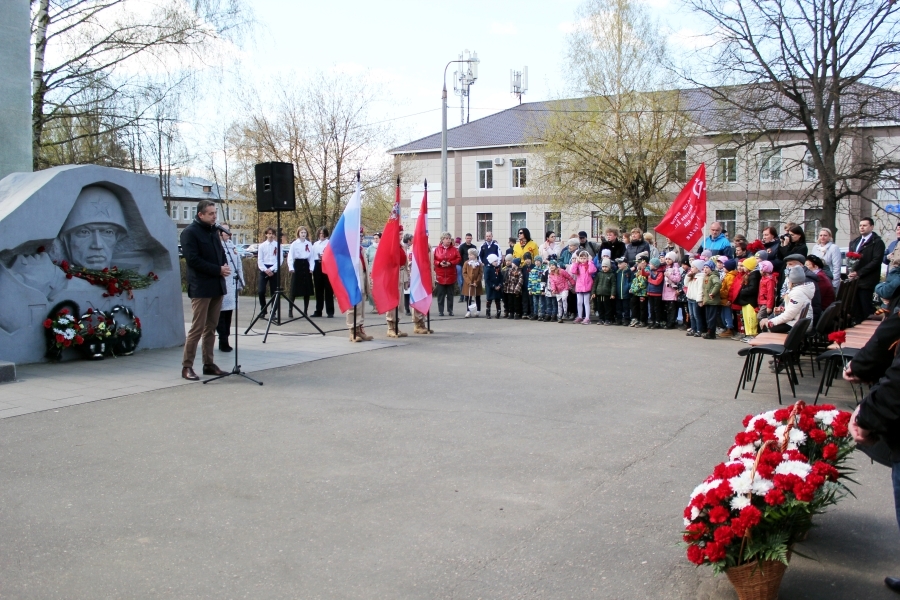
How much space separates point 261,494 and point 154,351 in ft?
24.0

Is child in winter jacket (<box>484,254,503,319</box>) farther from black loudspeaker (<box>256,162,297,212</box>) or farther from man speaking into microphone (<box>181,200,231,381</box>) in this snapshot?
man speaking into microphone (<box>181,200,231,381</box>)

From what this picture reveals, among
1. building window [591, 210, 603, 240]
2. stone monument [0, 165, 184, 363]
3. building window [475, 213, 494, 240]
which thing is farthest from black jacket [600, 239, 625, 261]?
building window [475, 213, 494, 240]

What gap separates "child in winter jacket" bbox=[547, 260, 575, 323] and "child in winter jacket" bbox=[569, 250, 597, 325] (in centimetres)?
19

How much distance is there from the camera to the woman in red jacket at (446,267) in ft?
57.6

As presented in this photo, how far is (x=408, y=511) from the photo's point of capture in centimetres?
496

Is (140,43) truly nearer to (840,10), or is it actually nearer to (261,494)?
(261,494)

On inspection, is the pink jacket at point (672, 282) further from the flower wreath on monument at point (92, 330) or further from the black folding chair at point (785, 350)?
the flower wreath on monument at point (92, 330)

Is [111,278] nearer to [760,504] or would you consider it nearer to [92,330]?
[92,330]

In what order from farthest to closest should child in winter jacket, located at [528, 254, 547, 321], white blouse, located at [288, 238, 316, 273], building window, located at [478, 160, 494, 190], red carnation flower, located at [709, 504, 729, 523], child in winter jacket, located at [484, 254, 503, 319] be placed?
1. building window, located at [478, 160, 494, 190]
2. child in winter jacket, located at [484, 254, 503, 319]
3. white blouse, located at [288, 238, 316, 273]
4. child in winter jacket, located at [528, 254, 547, 321]
5. red carnation flower, located at [709, 504, 729, 523]

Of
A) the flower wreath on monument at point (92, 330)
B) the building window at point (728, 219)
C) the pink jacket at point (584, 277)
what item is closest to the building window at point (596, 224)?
the building window at point (728, 219)

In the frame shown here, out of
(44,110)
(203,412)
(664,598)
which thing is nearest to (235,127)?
(44,110)

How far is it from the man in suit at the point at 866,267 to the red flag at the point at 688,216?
8.81ft

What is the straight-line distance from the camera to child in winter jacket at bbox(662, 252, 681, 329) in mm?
14953

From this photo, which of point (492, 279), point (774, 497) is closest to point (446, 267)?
point (492, 279)
